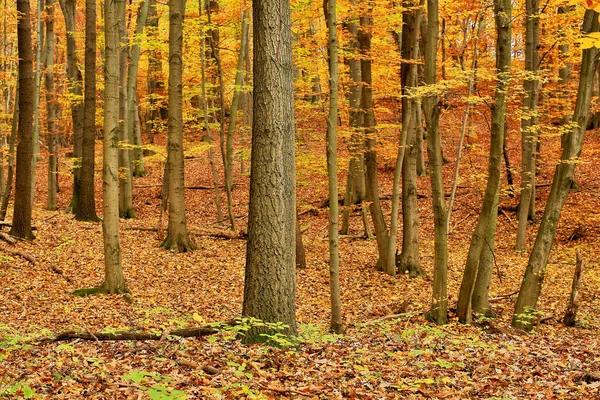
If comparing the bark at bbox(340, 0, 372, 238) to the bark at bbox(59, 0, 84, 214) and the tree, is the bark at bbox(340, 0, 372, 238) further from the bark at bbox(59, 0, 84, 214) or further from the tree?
the bark at bbox(59, 0, 84, 214)

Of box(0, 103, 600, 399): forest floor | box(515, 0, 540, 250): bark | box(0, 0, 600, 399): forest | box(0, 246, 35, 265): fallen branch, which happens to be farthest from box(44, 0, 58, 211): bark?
box(515, 0, 540, 250): bark

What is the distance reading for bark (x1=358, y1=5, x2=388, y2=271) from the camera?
13.3m

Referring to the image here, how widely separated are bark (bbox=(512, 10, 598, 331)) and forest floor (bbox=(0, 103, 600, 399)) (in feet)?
1.47

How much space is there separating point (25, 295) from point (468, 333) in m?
7.74

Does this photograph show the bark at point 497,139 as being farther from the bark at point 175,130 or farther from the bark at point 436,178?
the bark at point 175,130

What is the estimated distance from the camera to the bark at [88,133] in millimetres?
15617

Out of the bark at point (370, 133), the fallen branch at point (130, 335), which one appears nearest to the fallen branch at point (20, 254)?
the fallen branch at point (130, 335)

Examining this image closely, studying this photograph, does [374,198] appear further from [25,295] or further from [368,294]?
[25,295]

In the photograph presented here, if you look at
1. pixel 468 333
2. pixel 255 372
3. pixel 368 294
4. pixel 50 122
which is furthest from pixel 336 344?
pixel 50 122

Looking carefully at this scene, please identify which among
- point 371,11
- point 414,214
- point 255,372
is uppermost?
point 371,11

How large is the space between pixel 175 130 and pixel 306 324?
23.2 feet

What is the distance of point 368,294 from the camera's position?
1263 centimetres

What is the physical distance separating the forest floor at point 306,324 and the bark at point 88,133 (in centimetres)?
60

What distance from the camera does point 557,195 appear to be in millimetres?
8781
